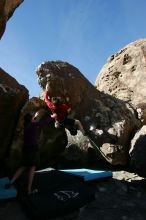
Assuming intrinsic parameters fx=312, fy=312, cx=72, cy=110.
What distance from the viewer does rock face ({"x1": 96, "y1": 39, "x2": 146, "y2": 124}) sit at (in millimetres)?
16609

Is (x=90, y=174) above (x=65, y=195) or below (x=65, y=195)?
above

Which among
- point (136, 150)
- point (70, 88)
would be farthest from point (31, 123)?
point (70, 88)

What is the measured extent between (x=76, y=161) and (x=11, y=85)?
450 centimetres

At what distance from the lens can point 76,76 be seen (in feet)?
46.4

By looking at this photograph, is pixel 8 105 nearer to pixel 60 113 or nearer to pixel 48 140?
pixel 60 113

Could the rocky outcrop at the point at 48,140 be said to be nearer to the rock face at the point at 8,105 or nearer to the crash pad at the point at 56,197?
the rock face at the point at 8,105

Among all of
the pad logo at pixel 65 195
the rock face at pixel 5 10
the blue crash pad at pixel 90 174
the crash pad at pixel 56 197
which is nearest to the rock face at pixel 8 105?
the crash pad at pixel 56 197

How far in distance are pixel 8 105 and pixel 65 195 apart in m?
3.13

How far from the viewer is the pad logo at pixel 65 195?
7.99m

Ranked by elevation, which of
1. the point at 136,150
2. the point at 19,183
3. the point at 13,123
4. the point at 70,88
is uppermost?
the point at 70,88

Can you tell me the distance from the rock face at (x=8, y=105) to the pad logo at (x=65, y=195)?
2669mm

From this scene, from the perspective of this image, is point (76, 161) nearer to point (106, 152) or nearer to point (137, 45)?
point (106, 152)

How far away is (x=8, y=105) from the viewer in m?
9.27

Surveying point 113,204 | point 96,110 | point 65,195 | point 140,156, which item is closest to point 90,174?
point 113,204
